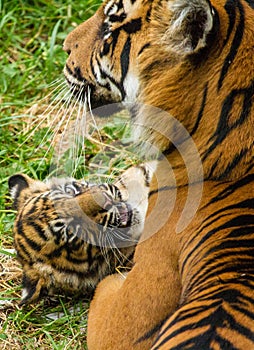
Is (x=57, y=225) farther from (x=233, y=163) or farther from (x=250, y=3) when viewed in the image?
(x=250, y=3)

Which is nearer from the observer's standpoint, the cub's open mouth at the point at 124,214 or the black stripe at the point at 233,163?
the black stripe at the point at 233,163

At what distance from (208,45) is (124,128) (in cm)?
149

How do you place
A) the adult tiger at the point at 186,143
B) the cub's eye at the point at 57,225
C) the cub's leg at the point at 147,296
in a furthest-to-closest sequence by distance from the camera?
1. the cub's eye at the point at 57,225
2. the cub's leg at the point at 147,296
3. the adult tiger at the point at 186,143

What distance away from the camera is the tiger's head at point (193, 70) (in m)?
2.41

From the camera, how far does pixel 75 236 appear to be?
299 cm

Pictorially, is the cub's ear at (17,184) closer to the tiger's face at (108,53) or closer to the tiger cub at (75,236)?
the tiger cub at (75,236)

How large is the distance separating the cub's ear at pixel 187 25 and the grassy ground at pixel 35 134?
0.54 meters

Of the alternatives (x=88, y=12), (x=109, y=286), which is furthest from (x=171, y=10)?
(x=88, y=12)

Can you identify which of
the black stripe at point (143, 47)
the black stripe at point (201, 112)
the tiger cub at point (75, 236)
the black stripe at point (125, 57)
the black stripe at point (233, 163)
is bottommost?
the tiger cub at point (75, 236)

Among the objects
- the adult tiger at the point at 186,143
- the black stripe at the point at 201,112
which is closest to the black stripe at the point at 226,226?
the adult tiger at the point at 186,143

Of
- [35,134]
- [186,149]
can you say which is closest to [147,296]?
[186,149]

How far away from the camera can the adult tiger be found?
7.68ft

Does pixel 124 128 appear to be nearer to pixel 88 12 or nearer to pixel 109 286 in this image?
pixel 88 12

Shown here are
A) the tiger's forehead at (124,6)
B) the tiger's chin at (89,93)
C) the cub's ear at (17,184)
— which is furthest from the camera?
the cub's ear at (17,184)
